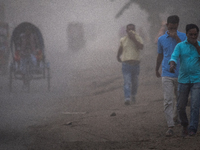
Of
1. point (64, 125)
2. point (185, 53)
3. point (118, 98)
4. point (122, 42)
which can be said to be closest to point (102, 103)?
point (118, 98)

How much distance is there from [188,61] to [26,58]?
8.24 meters

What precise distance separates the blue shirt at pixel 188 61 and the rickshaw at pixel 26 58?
765cm

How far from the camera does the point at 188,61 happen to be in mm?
3926

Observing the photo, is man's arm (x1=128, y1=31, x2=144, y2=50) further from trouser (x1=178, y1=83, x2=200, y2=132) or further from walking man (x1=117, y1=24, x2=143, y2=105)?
trouser (x1=178, y1=83, x2=200, y2=132)

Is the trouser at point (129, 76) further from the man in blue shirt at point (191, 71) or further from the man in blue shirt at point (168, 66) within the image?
the man in blue shirt at point (191, 71)

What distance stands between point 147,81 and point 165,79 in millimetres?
7403

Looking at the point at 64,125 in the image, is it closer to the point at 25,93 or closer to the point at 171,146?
the point at 171,146

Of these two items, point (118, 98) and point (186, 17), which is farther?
point (186, 17)

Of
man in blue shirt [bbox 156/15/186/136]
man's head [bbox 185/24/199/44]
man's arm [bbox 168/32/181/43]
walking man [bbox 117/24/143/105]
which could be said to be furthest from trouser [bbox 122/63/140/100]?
man's head [bbox 185/24/199/44]

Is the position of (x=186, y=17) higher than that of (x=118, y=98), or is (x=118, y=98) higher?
(x=186, y=17)

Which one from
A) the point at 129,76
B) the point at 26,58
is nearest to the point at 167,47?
the point at 129,76

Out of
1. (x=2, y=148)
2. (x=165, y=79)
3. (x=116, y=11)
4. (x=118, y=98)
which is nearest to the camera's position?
(x=2, y=148)

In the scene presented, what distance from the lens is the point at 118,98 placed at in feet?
29.0

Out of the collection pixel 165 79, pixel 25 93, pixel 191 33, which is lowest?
pixel 25 93
